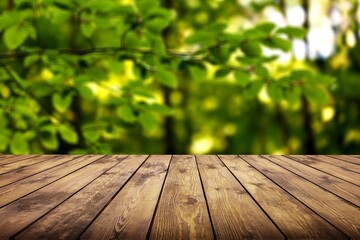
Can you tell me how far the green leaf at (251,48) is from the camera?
146 cm

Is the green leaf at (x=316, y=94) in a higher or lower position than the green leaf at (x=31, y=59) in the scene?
lower

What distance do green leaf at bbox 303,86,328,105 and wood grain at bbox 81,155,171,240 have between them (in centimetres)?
74

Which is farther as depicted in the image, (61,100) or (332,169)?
(332,169)

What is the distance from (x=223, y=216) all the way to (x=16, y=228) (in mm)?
631

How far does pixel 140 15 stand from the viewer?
144cm

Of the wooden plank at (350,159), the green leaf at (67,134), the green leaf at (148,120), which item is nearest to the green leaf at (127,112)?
the green leaf at (148,120)

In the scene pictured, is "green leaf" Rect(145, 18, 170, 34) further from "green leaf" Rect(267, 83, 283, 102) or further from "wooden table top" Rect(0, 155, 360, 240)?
"wooden table top" Rect(0, 155, 360, 240)

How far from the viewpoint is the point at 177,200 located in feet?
4.53

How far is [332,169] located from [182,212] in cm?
131

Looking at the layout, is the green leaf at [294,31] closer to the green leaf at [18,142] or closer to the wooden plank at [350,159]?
the green leaf at [18,142]

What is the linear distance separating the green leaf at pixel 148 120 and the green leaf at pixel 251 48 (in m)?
0.49

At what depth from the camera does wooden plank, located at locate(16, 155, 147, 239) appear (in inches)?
40.4

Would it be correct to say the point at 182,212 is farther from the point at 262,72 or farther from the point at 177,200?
the point at 262,72

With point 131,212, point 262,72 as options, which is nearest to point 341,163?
point 262,72
